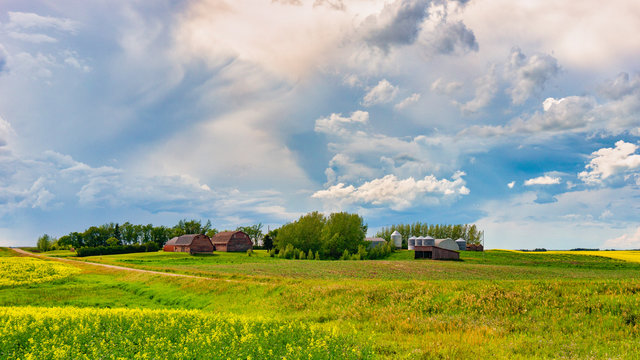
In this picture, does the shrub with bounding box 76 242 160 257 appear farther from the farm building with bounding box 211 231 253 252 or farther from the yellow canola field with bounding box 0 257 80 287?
the yellow canola field with bounding box 0 257 80 287

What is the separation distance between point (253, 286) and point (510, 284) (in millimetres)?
18672

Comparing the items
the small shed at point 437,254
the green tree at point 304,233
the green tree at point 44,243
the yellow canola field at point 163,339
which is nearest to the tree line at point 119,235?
the green tree at point 44,243

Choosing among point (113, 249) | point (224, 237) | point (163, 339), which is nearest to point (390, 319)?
point (163, 339)

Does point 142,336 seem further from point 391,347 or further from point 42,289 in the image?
point 42,289

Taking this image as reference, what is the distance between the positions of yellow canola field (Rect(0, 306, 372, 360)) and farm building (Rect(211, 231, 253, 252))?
110 m

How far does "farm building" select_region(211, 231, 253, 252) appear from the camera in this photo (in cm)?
12675

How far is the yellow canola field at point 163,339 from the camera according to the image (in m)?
12.4

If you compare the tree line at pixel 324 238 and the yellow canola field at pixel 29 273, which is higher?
the tree line at pixel 324 238

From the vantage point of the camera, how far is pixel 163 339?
14.1 m

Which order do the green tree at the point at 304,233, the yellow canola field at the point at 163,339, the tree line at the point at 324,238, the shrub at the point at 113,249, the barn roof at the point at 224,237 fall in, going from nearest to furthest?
the yellow canola field at the point at 163,339 < the tree line at the point at 324,238 < the green tree at the point at 304,233 < the shrub at the point at 113,249 < the barn roof at the point at 224,237

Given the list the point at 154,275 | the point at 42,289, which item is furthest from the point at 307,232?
the point at 42,289

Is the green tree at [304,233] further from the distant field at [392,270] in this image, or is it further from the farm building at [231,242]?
the distant field at [392,270]

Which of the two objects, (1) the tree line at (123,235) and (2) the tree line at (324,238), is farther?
(1) the tree line at (123,235)

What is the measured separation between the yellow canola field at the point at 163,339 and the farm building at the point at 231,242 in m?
110
